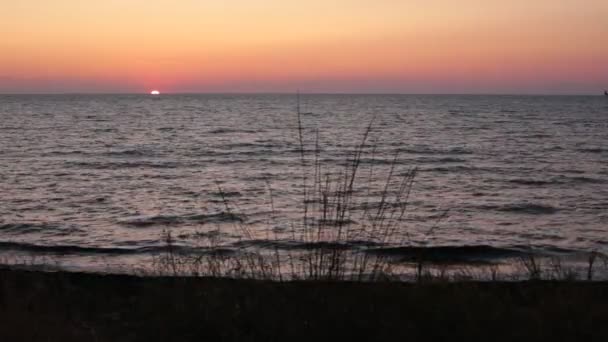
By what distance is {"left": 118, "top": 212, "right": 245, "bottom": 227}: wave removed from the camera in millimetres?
16594

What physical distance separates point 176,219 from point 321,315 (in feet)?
39.8

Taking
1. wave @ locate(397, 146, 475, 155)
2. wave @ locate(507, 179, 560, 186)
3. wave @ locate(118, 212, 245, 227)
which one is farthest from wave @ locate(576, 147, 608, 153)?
wave @ locate(118, 212, 245, 227)

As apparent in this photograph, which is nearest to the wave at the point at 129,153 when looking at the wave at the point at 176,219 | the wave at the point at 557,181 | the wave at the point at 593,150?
the wave at the point at 176,219

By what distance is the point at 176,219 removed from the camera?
1706 cm

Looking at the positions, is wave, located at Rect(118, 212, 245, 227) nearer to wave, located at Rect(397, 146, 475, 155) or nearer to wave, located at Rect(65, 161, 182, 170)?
wave, located at Rect(65, 161, 182, 170)

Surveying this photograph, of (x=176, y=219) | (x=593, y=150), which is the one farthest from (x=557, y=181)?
(x=176, y=219)

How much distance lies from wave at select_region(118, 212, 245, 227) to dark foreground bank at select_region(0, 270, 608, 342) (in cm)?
982

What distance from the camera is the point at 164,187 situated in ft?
77.8

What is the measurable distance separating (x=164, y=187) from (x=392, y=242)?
39.2ft

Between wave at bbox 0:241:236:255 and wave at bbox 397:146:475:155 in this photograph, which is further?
wave at bbox 397:146:475:155

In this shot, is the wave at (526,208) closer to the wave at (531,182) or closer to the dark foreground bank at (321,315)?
the wave at (531,182)

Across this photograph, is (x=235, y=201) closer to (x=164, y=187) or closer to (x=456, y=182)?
(x=164, y=187)

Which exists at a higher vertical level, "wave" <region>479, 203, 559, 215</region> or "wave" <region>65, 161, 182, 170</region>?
"wave" <region>479, 203, 559, 215</region>

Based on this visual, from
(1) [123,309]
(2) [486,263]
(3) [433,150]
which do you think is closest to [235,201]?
(2) [486,263]
